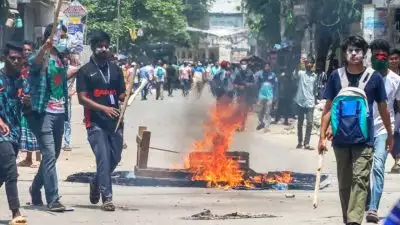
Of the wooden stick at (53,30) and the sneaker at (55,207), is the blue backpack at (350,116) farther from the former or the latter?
the sneaker at (55,207)

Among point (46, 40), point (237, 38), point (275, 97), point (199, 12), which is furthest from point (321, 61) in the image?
point (237, 38)

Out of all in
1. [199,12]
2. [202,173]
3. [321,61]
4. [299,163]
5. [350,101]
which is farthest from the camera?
[199,12]

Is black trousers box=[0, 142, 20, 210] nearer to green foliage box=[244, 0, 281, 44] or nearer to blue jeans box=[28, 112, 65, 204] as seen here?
blue jeans box=[28, 112, 65, 204]

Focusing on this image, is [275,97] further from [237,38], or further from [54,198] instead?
[237,38]

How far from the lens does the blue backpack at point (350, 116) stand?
866 cm

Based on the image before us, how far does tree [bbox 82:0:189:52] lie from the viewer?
57.8 metres

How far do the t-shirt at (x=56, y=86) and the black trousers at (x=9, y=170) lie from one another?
119 cm

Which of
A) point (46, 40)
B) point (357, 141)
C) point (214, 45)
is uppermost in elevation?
point (46, 40)

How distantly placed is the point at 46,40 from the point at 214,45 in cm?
7835

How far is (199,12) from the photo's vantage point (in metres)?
66.8

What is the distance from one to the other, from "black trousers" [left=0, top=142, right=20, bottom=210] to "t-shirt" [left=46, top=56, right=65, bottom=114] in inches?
46.7

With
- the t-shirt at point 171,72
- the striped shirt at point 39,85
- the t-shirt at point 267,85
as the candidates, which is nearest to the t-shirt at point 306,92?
the t-shirt at point 267,85

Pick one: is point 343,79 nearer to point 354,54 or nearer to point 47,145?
point 354,54

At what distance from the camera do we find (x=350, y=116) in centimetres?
867
